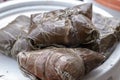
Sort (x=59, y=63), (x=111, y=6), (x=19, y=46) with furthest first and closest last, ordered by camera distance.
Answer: (x=111, y=6) < (x=19, y=46) < (x=59, y=63)

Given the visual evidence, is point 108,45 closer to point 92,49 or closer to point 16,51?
point 92,49

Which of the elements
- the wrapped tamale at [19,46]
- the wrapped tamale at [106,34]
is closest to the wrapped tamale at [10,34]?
the wrapped tamale at [19,46]

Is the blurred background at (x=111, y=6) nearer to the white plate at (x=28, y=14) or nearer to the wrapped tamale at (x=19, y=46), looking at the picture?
the white plate at (x=28, y=14)

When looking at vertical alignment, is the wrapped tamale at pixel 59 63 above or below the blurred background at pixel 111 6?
below

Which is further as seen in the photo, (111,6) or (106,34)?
(111,6)

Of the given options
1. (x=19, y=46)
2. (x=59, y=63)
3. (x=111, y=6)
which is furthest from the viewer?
(x=111, y=6)

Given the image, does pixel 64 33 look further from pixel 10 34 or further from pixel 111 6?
pixel 111 6

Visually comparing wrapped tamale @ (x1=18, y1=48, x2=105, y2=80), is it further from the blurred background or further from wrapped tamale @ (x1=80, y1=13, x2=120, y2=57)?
the blurred background

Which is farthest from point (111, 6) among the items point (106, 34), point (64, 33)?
point (64, 33)
